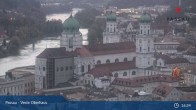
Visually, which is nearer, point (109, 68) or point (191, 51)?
point (109, 68)

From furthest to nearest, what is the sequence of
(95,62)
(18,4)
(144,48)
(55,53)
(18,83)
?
(18,4)
(144,48)
(95,62)
(55,53)
(18,83)

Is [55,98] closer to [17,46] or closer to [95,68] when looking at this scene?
[95,68]

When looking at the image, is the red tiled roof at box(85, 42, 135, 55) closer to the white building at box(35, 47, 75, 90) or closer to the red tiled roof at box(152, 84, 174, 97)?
the white building at box(35, 47, 75, 90)

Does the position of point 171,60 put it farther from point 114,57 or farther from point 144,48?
point 114,57

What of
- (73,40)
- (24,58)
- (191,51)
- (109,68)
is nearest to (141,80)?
(109,68)

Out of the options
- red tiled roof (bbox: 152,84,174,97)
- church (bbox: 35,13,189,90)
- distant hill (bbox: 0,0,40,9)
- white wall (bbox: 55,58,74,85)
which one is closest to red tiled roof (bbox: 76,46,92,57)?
church (bbox: 35,13,189,90)

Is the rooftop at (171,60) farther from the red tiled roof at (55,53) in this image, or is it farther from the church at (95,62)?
the red tiled roof at (55,53)
